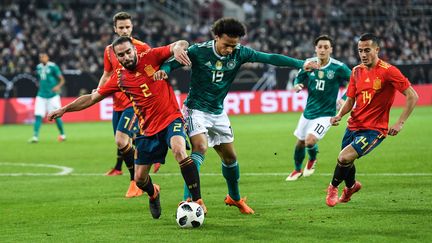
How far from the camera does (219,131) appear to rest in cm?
1008

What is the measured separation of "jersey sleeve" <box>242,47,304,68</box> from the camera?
9.79 m

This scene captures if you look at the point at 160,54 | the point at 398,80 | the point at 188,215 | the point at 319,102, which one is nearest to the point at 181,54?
the point at 160,54

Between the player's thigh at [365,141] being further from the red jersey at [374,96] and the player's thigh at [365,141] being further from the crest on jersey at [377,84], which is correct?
the crest on jersey at [377,84]

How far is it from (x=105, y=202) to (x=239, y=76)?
79.5ft

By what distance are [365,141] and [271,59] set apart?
5.33 feet

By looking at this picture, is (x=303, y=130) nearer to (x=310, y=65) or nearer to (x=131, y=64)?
(x=310, y=65)

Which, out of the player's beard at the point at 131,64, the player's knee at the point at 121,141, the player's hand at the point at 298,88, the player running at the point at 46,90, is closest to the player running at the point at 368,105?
the player's hand at the point at 298,88

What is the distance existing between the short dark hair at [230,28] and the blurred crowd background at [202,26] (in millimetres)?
25102

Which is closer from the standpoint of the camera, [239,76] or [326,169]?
[326,169]

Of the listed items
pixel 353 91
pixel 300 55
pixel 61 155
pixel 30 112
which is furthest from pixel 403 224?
pixel 300 55

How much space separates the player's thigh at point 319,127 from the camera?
555 inches

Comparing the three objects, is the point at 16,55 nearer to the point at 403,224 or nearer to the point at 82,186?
the point at 82,186

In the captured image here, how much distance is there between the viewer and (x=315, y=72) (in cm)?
1417

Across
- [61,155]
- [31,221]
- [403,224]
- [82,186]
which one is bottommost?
[61,155]
